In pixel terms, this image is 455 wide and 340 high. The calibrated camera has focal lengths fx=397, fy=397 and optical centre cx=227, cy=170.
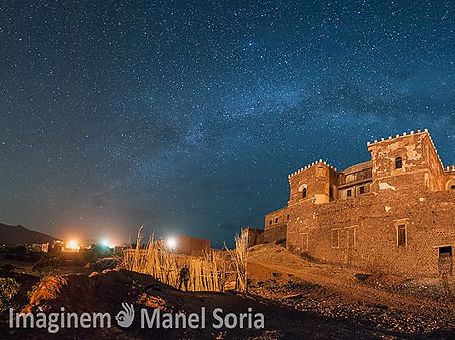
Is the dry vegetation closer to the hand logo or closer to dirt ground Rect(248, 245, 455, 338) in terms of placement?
dirt ground Rect(248, 245, 455, 338)

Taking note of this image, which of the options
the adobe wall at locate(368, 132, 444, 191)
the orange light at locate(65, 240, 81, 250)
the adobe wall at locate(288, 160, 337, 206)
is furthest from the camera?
the orange light at locate(65, 240, 81, 250)

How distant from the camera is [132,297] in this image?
30.9 ft

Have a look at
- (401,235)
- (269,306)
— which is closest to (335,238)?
(401,235)

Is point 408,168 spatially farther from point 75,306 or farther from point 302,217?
point 75,306

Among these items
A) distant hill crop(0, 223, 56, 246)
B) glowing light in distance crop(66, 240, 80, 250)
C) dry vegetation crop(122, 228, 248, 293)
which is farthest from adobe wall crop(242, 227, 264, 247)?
distant hill crop(0, 223, 56, 246)

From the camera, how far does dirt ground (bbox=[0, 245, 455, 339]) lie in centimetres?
798

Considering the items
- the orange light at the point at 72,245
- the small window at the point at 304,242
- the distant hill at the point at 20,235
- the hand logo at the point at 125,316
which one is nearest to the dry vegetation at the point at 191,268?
the hand logo at the point at 125,316

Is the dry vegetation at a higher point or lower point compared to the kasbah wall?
lower

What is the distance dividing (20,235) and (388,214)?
167ft

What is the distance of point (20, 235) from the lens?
56.2m

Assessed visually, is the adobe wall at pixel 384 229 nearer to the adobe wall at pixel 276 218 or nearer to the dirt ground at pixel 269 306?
the dirt ground at pixel 269 306

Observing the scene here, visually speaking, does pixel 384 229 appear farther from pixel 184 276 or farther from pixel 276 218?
pixel 276 218

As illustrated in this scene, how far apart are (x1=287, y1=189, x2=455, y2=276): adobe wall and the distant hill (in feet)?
131

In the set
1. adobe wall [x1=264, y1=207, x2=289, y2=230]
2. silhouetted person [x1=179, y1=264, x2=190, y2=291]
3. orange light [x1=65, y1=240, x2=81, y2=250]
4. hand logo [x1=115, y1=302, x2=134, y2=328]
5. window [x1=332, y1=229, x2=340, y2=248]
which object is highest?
adobe wall [x1=264, y1=207, x2=289, y2=230]
